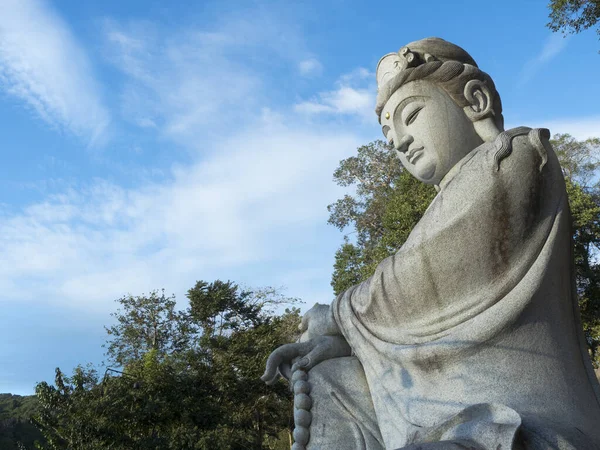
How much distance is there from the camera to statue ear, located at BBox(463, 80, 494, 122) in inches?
159

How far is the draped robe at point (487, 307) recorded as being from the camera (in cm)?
313

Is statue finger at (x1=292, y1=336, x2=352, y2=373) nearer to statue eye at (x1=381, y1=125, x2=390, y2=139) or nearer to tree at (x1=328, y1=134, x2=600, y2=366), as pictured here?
statue eye at (x1=381, y1=125, x2=390, y2=139)

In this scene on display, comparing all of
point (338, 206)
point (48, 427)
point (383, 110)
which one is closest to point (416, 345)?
point (383, 110)

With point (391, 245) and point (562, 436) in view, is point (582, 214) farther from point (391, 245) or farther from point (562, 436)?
point (562, 436)

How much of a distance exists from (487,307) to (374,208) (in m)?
18.1

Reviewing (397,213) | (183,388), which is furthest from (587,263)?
(183,388)

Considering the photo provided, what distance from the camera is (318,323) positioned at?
395 cm

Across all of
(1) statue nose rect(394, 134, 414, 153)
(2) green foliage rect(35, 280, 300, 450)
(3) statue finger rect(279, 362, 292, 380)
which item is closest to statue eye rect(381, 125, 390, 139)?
(1) statue nose rect(394, 134, 414, 153)

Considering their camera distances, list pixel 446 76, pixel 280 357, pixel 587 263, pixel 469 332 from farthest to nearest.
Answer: pixel 587 263 → pixel 446 76 → pixel 280 357 → pixel 469 332

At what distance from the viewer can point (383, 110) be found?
4.25m

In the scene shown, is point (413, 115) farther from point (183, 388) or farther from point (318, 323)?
point (183, 388)

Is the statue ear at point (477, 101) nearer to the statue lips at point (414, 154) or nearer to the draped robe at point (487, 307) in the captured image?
the statue lips at point (414, 154)

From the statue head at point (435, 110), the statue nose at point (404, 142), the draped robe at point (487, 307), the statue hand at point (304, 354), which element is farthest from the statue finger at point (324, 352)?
the statue nose at point (404, 142)

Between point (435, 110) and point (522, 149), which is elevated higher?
point (435, 110)
